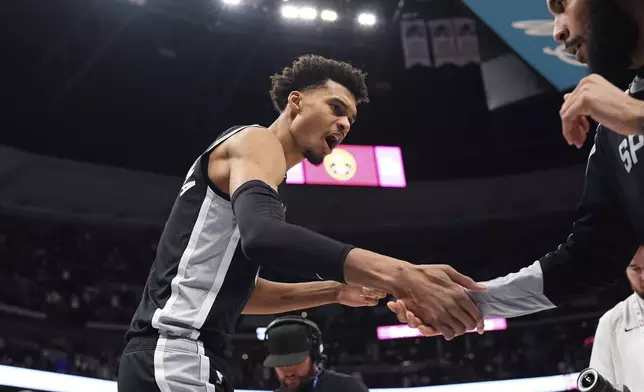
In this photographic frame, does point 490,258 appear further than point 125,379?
Yes

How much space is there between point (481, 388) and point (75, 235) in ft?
29.8

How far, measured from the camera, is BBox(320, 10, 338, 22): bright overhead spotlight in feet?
43.5

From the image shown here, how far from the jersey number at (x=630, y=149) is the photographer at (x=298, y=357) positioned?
5.54 ft

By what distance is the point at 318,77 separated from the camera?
2.59 metres

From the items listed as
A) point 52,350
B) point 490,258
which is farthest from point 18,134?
point 490,258

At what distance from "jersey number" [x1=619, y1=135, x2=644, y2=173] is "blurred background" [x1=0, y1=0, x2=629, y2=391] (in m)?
9.58

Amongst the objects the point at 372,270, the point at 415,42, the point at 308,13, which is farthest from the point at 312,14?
the point at 372,270

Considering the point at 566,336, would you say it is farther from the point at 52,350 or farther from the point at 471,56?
the point at 52,350

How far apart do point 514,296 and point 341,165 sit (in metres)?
11.5

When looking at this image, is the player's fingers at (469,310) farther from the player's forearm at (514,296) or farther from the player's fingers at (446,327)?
the player's forearm at (514,296)

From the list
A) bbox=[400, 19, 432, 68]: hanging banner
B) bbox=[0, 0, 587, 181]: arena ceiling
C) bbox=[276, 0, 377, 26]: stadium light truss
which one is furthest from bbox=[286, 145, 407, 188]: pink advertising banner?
bbox=[276, 0, 377, 26]: stadium light truss

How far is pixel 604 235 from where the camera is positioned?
206 centimetres

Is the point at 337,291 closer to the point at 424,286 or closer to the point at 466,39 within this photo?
the point at 424,286

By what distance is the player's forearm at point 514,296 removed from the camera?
2107 millimetres
